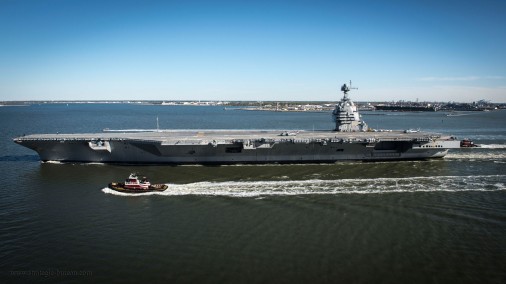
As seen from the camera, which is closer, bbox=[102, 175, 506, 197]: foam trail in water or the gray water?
the gray water

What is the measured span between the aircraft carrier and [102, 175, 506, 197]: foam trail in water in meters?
4.67

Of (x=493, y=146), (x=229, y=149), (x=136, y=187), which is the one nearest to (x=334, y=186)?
(x=229, y=149)

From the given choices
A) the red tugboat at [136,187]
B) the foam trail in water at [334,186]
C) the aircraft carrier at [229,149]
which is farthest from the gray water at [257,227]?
the aircraft carrier at [229,149]

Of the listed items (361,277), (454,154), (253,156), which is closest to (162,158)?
(253,156)

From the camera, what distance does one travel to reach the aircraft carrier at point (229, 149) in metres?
23.7

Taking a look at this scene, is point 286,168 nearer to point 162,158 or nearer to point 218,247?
point 162,158

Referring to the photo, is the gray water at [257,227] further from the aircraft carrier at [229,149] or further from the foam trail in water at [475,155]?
the foam trail in water at [475,155]

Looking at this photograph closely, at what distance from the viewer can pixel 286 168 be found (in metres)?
23.7

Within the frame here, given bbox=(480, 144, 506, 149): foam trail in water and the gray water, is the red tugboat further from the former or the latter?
bbox=(480, 144, 506, 149): foam trail in water

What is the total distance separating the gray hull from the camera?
23703 millimetres

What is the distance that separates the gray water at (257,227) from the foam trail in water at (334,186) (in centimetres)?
11

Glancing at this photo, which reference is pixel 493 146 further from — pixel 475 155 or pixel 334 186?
pixel 334 186

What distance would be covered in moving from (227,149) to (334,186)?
865cm

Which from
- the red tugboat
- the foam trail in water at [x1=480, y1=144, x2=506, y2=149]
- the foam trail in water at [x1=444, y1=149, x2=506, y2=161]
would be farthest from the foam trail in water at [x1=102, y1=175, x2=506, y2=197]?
the foam trail in water at [x1=480, y1=144, x2=506, y2=149]
